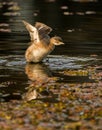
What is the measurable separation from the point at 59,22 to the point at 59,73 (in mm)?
12726

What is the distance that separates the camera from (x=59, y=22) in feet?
93.8

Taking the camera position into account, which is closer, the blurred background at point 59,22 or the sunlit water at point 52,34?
the sunlit water at point 52,34

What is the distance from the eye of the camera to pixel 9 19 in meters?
28.7

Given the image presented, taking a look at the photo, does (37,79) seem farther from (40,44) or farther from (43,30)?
(43,30)

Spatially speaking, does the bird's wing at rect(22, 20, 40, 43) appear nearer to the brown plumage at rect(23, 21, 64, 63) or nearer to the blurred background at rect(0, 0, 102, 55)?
the brown plumage at rect(23, 21, 64, 63)

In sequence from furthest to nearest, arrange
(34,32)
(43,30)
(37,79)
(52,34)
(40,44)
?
(52,34)
(43,30)
(34,32)
(40,44)
(37,79)

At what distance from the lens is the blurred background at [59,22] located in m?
20.6

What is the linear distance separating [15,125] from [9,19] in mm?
17879

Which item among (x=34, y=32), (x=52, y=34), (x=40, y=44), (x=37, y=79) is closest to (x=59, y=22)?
(x=52, y=34)

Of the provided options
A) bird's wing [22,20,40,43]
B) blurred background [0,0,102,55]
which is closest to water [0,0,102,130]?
blurred background [0,0,102,55]

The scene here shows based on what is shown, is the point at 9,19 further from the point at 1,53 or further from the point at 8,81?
the point at 8,81

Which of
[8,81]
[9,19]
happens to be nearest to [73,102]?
[8,81]

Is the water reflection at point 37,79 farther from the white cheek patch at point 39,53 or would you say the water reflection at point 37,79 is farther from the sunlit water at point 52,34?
the white cheek patch at point 39,53

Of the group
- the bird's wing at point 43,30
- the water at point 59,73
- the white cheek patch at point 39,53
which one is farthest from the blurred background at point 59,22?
the white cheek patch at point 39,53
